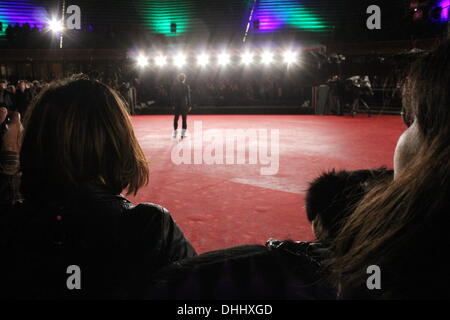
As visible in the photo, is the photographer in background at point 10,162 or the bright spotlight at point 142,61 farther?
the bright spotlight at point 142,61

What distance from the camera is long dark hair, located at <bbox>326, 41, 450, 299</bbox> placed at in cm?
54

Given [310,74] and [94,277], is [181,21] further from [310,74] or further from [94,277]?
[94,277]

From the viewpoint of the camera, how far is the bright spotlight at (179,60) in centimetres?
1855

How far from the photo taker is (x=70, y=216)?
3.24ft

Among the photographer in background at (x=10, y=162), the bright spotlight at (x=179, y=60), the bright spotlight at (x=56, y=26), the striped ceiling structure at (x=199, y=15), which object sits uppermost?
the striped ceiling structure at (x=199, y=15)

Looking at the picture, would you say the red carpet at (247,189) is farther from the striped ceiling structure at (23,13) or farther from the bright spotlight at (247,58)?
the striped ceiling structure at (23,13)

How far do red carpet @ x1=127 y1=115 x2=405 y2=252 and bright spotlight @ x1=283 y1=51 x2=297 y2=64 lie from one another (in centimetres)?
947

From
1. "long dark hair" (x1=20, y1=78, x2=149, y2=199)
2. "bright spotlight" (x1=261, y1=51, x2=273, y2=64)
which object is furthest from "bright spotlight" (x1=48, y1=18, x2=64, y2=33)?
"long dark hair" (x1=20, y1=78, x2=149, y2=199)

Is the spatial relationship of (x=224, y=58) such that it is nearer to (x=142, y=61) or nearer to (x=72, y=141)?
(x=142, y=61)

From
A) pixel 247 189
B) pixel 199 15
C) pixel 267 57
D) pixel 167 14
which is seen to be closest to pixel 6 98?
pixel 247 189

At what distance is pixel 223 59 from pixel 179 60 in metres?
2.26

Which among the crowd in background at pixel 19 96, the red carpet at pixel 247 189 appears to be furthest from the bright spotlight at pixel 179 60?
the red carpet at pixel 247 189
